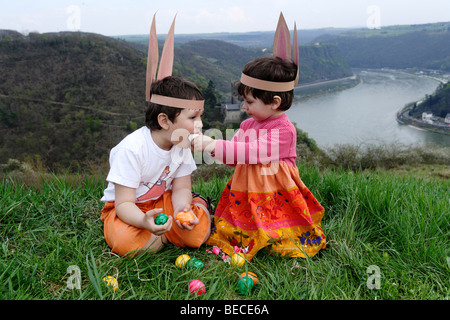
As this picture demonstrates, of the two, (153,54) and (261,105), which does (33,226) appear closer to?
(153,54)

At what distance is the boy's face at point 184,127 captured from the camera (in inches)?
82.4

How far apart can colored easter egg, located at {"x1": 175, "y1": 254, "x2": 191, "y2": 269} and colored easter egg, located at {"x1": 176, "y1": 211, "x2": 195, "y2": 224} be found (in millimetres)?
233

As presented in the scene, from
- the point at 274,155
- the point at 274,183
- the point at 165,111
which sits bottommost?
the point at 274,183

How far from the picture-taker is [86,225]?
249 cm

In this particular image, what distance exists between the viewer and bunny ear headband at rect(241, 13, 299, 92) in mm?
2104

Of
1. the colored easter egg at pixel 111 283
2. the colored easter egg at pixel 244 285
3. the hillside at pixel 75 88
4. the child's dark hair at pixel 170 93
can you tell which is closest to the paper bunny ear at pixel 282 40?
the child's dark hair at pixel 170 93

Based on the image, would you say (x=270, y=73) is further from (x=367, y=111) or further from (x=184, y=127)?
(x=367, y=111)

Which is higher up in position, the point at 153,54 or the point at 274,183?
the point at 153,54

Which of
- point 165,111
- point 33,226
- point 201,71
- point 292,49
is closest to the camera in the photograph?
point 165,111

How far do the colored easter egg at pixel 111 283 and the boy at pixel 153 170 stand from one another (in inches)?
11.3

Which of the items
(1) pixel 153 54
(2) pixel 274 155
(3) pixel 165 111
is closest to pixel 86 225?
(3) pixel 165 111
